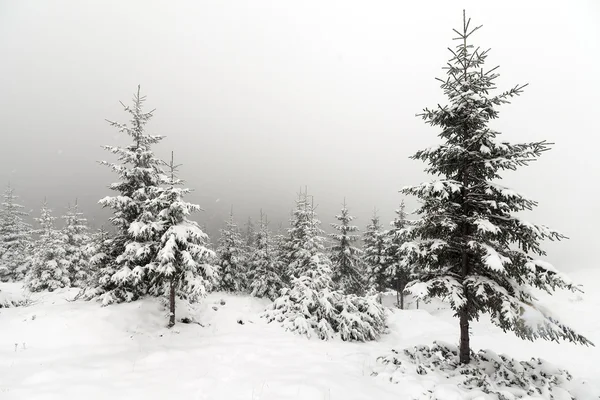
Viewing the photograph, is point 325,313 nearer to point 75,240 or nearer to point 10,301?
point 10,301

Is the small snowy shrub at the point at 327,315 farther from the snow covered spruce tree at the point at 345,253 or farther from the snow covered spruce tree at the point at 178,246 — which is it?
the snow covered spruce tree at the point at 345,253

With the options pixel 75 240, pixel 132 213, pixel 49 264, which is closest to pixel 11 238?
pixel 75 240

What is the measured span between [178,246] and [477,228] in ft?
37.8

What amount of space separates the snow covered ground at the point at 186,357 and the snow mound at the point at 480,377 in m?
0.55

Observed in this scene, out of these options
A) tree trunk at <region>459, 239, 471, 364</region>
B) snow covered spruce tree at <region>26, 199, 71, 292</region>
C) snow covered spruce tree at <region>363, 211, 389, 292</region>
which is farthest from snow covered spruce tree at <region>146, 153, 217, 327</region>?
snow covered spruce tree at <region>363, 211, 389, 292</region>

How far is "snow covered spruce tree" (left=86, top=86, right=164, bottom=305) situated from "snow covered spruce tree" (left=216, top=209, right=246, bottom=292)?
14.1m

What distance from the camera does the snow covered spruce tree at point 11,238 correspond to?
27.3m

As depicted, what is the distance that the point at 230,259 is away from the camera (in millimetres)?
28438

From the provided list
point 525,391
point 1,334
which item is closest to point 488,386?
point 525,391

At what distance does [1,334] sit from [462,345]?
1542 centimetres

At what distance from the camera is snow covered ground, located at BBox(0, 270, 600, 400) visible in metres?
6.48

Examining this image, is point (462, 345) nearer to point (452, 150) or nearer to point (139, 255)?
point (452, 150)

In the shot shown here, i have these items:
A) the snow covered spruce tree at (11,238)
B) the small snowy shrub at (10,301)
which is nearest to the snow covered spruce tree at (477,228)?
the small snowy shrub at (10,301)

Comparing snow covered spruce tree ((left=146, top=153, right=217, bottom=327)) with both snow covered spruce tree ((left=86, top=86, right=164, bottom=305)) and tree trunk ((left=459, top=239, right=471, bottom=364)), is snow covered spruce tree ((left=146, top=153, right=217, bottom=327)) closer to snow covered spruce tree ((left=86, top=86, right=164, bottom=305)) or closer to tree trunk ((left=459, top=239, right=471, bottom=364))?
snow covered spruce tree ((left=86, top=86, right=164, bottom=305))
